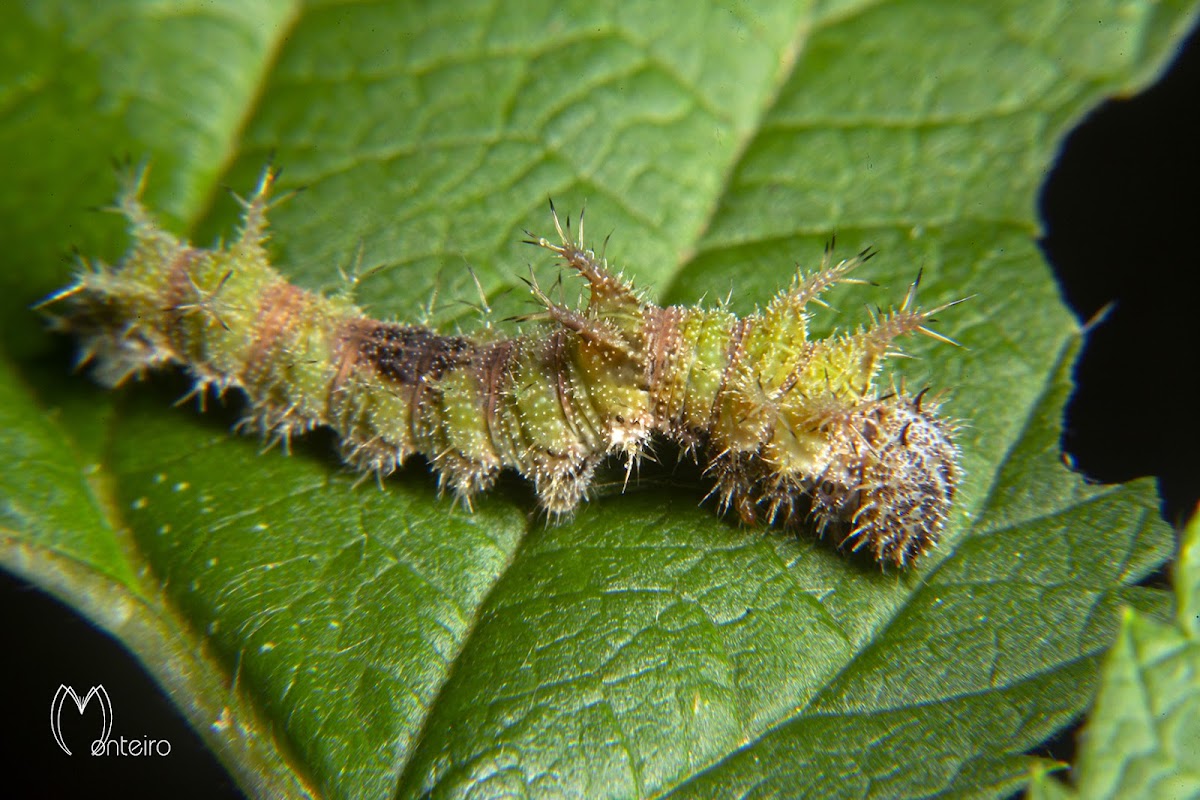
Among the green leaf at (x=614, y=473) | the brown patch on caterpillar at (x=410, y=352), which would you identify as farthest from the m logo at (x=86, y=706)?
the brown patch on caterpillar at (x=410, y=352)

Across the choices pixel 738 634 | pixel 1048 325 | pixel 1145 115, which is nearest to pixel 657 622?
pixel 738 634

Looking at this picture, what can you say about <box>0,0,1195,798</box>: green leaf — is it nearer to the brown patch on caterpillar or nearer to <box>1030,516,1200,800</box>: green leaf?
the brown patch on caterpillar

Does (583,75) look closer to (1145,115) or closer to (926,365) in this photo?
(926,365)

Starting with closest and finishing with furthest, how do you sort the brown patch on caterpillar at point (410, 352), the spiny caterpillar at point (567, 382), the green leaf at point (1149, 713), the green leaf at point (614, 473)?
the green leaf at point (1149, 713) → the green leaf at point (614, 473) → the spiny caterpillar at point (567, 382) → the brown patch on caterpillar at point (410, 352)

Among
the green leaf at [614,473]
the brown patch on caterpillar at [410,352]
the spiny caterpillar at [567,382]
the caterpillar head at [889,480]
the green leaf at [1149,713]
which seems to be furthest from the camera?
the brown patch on caterpillar at [410,352]

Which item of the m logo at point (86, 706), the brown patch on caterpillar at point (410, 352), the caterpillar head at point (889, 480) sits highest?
the caterpillar head at point (889, 480)

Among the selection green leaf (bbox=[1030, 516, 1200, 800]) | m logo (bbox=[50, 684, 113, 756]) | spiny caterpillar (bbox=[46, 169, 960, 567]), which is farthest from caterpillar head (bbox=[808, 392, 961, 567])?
m logo (bbox=[50, 684, 113, 756])

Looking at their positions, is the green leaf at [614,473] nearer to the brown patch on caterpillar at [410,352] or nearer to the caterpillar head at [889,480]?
the caterpillar head at [889,480]
